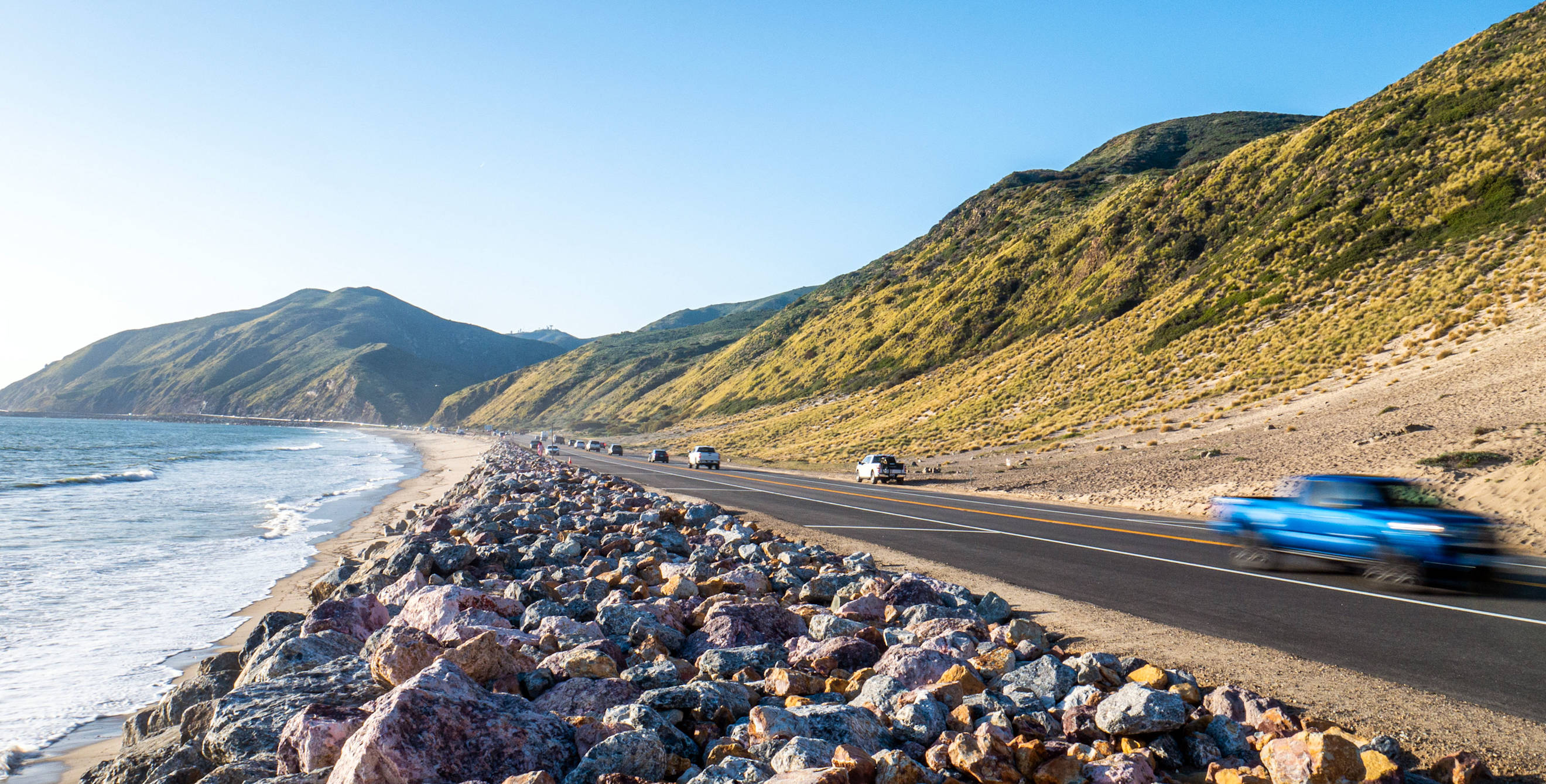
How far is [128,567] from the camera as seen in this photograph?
17.7 m

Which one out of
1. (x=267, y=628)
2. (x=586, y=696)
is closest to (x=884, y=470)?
(x=267, y=628)

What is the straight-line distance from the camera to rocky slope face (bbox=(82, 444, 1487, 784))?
422cm

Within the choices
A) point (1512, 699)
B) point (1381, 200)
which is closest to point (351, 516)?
point (1512, 699)

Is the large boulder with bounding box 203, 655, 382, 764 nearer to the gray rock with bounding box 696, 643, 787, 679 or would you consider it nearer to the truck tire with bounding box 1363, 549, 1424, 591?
the gray rock with bounding box 696, 643, 787, 679

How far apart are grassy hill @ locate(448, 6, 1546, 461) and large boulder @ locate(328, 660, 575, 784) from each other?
41332 millimetres

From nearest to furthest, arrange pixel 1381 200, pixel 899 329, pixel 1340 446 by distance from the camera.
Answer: pixel 1340 446
pixel 1381 200
pixel 899 329

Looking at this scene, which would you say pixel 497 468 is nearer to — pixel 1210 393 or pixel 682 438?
pixel 1210 393

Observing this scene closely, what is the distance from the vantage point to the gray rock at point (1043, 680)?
5.67 m

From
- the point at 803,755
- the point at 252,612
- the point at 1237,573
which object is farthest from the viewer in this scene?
the point at 252,612

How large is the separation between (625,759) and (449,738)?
3.18 feet

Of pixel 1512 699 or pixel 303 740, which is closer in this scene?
pixel 303 740

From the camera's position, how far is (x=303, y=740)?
4434 millimetres

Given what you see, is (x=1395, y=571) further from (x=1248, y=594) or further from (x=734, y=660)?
(x=734, y=660)

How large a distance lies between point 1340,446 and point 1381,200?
38.1 metres
